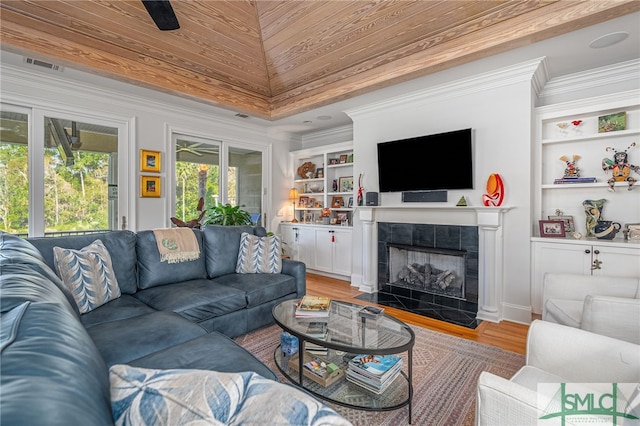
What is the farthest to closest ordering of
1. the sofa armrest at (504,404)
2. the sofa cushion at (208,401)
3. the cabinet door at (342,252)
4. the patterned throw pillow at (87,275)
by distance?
the cabinet door at (342,252) → the patterned throw pillow at (87,275) → the sofa armrest at (504,404) → the sofa cushion at (208,401)

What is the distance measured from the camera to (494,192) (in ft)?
10.7

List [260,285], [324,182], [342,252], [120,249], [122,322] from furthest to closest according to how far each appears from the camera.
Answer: [324,182], [342,252], [260,285], [120,249], [122,322]

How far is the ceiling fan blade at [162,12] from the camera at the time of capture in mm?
1891

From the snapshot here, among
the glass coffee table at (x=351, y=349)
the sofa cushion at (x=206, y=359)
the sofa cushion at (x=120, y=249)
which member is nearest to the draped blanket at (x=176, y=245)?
the sofa cushion at (x=120, y=249)

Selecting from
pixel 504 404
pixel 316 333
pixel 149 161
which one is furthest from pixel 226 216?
pixel 504 404

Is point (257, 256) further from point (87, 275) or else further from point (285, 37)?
point (285, 37)

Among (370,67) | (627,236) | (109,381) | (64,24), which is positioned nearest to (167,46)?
(64,24)

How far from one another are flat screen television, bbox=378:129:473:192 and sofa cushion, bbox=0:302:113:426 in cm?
359

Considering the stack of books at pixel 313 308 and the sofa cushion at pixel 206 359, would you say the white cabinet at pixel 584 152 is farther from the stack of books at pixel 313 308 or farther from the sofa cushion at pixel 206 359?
the sofa cushion at pixel 206 359

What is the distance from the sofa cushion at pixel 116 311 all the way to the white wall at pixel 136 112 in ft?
6.76

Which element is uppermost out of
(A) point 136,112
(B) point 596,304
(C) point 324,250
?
(A) point 136,112

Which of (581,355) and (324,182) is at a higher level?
(324,182)

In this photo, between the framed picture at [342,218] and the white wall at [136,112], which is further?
the framed picture at [342,218]

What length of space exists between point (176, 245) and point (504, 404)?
2696 mm
